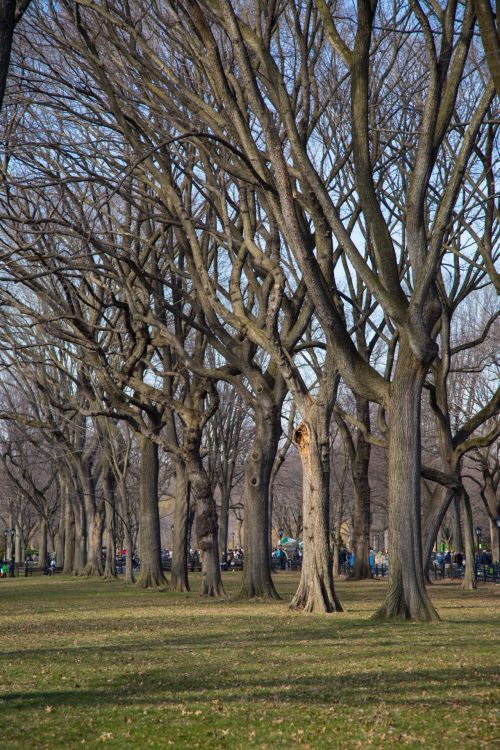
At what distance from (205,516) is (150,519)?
277 inches

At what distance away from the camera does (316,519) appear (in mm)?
18906

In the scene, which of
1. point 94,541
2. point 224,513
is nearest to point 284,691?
point 94,541

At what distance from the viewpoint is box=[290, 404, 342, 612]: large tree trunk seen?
18.6 m

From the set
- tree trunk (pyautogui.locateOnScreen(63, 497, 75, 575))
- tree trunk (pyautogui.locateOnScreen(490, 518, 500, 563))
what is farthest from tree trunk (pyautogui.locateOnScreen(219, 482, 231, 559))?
tree trunk (pyautogui.locateOnScreen(490, 518, 500, 563))

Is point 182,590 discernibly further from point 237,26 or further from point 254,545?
point 237,26

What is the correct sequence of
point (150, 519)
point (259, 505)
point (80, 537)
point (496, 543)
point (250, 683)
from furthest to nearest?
1. point (496, 543)
2. point (80, 537)
3. point (150, 519)
4. point (259, 505)
5. point (250, 683)

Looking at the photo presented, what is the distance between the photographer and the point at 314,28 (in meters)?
19.0

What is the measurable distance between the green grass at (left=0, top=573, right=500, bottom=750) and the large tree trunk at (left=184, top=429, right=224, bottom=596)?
281 inches

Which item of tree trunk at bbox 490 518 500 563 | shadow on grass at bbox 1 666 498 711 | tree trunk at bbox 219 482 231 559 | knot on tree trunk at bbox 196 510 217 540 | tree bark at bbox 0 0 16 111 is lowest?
shadow on grass at bbox 1 666 498 711

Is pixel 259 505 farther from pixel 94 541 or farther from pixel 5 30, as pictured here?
pixel 94 541

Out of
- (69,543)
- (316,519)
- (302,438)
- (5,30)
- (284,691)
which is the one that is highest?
(5,30)

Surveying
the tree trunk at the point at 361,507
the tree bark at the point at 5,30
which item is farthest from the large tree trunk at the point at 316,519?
the tree trunk at the point at 361,507

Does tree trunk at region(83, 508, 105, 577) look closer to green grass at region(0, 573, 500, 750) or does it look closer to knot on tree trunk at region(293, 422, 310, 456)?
knot on tree trunk at region(293, 422, 310, 456)

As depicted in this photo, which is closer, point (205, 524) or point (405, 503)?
point (405, 503)
